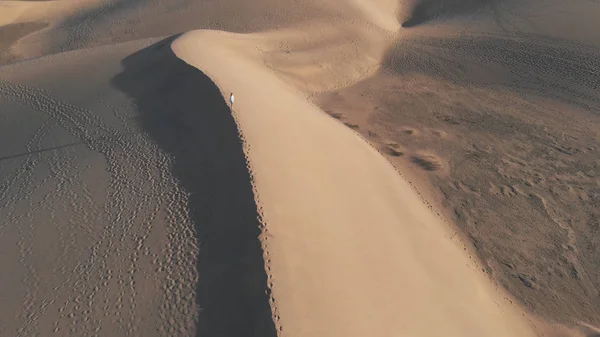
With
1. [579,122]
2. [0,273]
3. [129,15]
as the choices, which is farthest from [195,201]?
[129,15]

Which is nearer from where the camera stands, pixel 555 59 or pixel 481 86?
pixel 481 86

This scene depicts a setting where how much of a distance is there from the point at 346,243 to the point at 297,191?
1.32 metres

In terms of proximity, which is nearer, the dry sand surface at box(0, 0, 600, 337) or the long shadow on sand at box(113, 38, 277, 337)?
the long shadow on sand at box(113, 38, 277, 337)

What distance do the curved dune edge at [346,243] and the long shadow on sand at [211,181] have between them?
0.25 meters

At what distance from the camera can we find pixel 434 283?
28.7ft

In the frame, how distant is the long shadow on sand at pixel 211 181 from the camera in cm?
638

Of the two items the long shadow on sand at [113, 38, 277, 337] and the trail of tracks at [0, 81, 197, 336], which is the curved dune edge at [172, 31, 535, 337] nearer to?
the long shadow on sand at [113, 38, 277, 337]

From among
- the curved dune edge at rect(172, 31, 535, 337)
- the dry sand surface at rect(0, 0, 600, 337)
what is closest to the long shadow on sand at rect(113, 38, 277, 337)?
the dry sand surface at rect(0, 0, 600, 337)

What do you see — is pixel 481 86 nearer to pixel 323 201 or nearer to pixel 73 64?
pixel 323 201

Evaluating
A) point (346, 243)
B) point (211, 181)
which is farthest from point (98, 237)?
point (346, 243)

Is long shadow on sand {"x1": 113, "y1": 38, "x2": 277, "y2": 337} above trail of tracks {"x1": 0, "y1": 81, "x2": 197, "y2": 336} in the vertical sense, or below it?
above

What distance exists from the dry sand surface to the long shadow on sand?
0.04 m

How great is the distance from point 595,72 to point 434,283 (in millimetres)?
14175

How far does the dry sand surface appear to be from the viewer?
689cm
